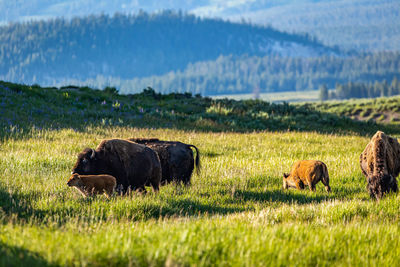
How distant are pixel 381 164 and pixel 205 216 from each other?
3.73m

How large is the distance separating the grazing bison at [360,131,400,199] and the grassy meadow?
338mm

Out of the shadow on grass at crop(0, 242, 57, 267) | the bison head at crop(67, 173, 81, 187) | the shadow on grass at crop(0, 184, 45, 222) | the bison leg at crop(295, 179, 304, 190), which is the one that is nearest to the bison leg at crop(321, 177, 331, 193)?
the bison leg at crop(295, 179, 304, 190)

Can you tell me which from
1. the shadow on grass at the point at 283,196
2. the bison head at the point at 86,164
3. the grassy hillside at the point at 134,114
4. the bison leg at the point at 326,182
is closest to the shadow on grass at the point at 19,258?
the bison head at the point at 86,164

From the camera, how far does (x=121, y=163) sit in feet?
27.4

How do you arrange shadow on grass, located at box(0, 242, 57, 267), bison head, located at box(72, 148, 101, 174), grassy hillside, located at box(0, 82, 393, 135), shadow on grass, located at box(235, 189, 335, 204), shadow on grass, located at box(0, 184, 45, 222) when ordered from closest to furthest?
shadow on grass, located at box(0, 242, 57, 267)
shadow on grass, located at box(0, 184, 45, 222)
bison head, located at box(72, 148, 101, 174)
shadow on grass, located at box(235, 189, 335, 204)
grassy hillside, located at box(0, 82, 393, 135)

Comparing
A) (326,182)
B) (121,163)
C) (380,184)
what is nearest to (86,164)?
(121,163)

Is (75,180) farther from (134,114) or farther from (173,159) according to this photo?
(134,114)

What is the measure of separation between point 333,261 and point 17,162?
837 centimetres

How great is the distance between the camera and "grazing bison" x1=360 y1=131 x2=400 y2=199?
836 centimetres

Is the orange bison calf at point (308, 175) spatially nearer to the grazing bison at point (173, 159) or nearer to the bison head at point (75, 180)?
the grazing bison at point (173, 159)

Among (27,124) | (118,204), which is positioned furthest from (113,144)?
(27,124)

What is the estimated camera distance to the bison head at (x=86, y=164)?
26.8 ft

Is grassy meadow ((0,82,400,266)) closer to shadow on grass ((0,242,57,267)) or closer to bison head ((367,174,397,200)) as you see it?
shadow on grass ((0,242,57,267))

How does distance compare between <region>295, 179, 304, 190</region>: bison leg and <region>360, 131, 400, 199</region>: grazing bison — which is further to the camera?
<region>295, 179, 304, 190</region>: bison leg
